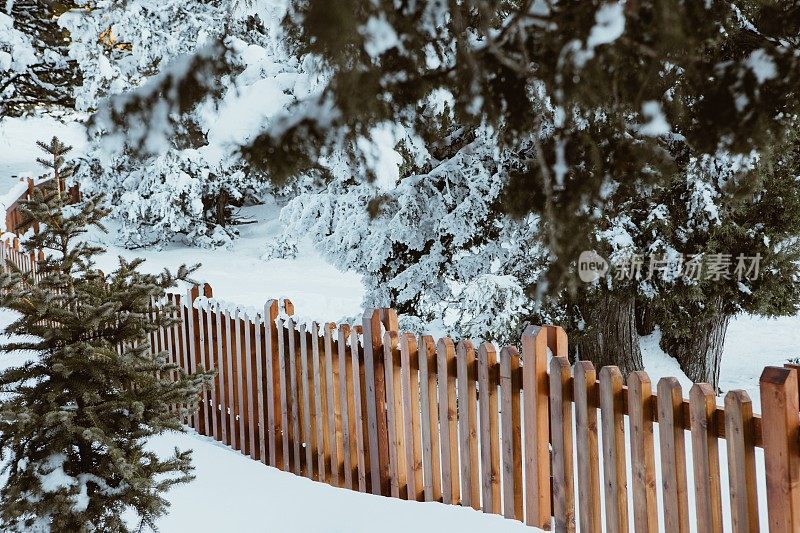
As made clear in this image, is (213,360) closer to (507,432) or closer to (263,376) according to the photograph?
(263,376)

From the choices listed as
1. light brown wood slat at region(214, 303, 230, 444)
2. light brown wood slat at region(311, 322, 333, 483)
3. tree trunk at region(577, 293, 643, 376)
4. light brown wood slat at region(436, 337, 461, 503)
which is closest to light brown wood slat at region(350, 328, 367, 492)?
light brown wood slat at region(311, 322, 333, 483)

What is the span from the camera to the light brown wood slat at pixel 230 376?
620 centimetres

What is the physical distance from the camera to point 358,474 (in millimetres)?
5250

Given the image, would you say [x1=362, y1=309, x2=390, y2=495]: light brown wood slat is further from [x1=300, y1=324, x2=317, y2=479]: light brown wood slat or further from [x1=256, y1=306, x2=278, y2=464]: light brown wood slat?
[x1=256, y1=306, x2=278, y2=464]: light brown wood slat

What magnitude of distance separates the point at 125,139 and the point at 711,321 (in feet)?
26.8

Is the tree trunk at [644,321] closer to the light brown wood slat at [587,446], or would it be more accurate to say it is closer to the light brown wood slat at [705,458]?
the light brown wood slat at [587,446]

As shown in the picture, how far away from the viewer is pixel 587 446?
3779 millimetres

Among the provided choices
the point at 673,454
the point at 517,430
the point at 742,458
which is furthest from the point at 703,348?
the point at 742,458

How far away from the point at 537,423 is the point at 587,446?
0.31 m

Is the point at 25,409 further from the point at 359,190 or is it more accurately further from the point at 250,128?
the point at 359,190

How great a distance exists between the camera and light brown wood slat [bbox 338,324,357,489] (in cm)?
511


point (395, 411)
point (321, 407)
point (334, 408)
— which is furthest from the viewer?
point (321, 407)

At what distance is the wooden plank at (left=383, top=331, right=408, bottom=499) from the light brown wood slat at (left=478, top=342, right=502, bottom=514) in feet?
2.25

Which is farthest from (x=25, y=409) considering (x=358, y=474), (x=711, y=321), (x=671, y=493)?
(x=711, y=321)
